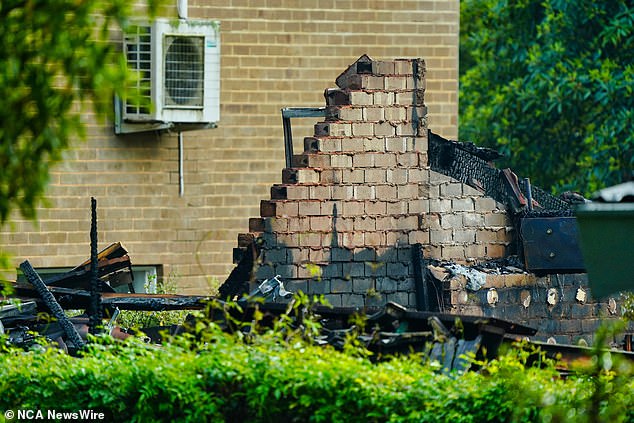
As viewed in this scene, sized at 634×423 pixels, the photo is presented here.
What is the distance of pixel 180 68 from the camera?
13430 mm

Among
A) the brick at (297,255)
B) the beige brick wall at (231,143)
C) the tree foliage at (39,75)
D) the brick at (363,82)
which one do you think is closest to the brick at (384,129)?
the brick at (363,82)

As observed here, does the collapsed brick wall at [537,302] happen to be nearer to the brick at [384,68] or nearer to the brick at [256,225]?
the brick at [256,225]

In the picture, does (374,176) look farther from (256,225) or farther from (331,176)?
(256,225)

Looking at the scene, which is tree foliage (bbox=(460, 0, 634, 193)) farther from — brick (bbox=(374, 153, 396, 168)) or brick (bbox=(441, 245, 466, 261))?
brick (bbox=(374, 153, 396, 168))

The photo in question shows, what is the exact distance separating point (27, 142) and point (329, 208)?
6.32 meters

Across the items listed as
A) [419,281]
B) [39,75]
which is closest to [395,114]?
[419,281]

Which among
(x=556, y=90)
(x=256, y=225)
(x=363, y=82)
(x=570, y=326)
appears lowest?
(x=570, y=326)

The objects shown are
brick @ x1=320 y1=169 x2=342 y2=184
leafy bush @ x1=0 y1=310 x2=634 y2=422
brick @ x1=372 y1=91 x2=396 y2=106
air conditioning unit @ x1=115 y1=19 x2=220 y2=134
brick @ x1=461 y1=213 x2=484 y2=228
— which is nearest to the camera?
leafy bush @ x1=0 y1=310 x2=634 y2=422

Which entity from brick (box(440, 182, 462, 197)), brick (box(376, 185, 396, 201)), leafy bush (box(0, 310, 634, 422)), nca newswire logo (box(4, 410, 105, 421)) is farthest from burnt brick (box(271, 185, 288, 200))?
nca newswire logo (box(4, 410, 105, 421))

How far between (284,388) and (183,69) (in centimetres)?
700

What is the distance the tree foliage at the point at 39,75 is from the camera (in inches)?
198

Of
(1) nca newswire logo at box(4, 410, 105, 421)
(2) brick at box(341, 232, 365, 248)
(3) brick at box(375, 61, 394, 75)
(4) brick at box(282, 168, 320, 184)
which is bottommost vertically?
(1) nca newswire logo at box(4, 410, 105, 421)

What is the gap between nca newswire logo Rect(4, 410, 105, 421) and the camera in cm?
739

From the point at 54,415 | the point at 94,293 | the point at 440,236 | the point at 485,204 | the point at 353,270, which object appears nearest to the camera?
the point at 54,415
